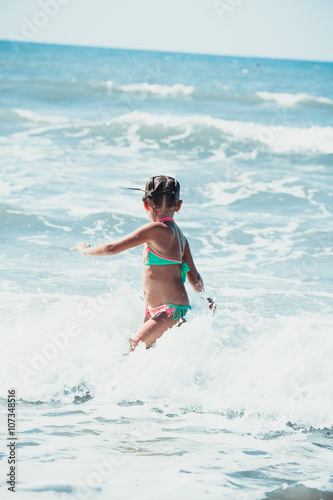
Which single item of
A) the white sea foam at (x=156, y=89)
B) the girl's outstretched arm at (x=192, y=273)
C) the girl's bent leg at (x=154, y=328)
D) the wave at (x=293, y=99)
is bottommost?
the girl's bent leg at (x=154, y=328)

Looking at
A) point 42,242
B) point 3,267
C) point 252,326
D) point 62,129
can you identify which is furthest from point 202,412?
point 62,129

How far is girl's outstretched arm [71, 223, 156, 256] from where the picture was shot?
3594 mm

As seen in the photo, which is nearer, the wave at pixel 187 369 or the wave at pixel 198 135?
the wave at pixel 187 369

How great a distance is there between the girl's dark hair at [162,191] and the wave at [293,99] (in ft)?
77.5

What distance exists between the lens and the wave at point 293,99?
86.9 feet

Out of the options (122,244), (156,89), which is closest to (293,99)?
(156,89)

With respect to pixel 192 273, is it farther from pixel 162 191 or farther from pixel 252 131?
pixel 252 131

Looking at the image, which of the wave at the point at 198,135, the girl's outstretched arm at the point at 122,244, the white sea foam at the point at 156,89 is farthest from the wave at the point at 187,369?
the white sea foam at the point at 156,89

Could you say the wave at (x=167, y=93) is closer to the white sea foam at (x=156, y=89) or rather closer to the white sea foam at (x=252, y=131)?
the white sea foam at (x=156, y=89)

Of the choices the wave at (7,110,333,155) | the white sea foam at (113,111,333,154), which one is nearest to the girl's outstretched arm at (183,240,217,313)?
the wave at (7,110,333,155)

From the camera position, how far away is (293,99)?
28.5m

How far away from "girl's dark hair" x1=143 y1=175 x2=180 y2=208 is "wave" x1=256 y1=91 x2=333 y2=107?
77.5ft

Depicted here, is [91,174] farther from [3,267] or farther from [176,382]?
[176,382]

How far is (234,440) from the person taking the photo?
3.28 metres
